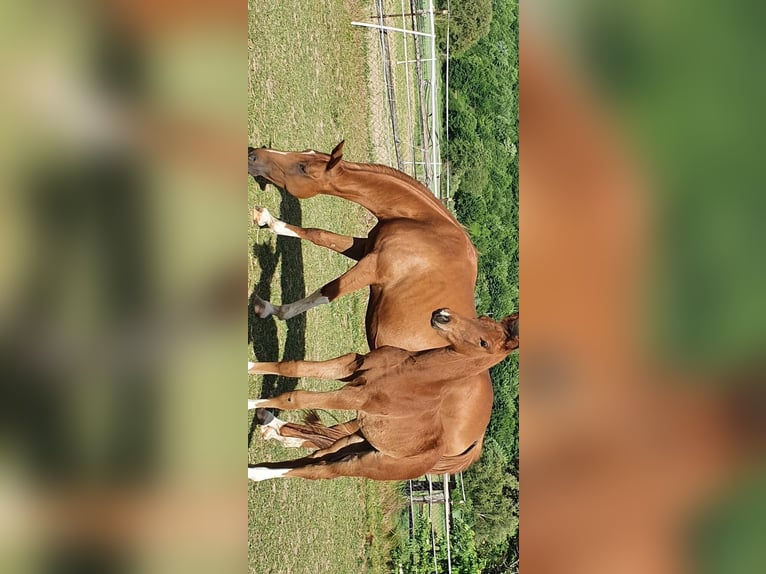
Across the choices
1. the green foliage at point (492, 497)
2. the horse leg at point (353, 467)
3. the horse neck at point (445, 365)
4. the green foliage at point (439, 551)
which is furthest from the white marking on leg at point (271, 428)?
the green foliage at point (492, 497)

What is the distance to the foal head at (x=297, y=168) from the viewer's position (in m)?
3.69

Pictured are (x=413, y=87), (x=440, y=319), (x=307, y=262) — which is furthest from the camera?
(x=413, y=87)

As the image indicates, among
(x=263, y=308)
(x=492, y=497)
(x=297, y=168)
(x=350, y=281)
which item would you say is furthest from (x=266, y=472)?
(x=492, y=497)

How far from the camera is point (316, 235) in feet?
14.4

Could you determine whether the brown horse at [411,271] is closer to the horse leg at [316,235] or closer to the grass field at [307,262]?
the horse leg at [316,235]

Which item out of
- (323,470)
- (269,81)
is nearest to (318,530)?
(323,470)

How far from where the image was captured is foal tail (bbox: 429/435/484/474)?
427 centimetres

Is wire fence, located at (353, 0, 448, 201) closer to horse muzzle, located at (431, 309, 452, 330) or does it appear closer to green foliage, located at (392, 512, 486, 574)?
green foliage, located at (392, 512, 486, 574)

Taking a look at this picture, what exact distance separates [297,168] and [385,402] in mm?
1340
